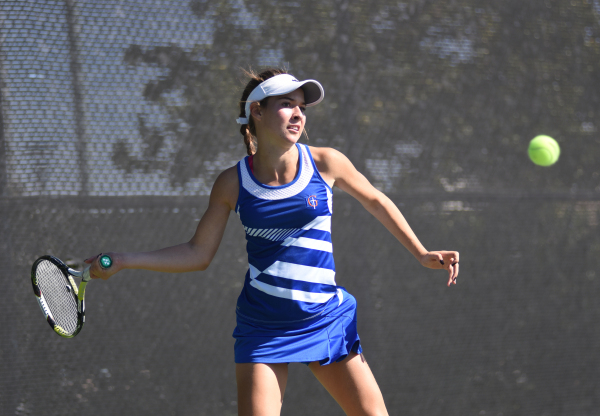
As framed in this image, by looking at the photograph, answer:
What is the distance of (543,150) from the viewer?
10.6ft

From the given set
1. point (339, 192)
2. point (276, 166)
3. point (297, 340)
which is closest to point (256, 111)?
point (276, 166)

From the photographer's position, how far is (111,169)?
2.53 meters

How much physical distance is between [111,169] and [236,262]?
68 cm

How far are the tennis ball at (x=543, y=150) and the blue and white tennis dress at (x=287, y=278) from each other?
182cm

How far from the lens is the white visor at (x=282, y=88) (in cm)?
185

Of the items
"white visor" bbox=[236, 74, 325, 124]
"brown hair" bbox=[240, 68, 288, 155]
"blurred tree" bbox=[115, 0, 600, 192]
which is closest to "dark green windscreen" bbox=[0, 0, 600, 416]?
"blurred tree" bbox=[115, 0, 600, 192]

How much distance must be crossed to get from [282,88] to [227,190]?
36 cm

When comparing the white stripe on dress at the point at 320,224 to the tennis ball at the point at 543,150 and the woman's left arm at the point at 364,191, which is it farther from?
the tennis ball at the point at 543,150

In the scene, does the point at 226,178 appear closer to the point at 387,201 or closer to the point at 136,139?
the point at 387,201

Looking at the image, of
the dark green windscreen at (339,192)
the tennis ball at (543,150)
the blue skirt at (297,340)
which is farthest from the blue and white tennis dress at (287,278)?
the tennis ball at (543,150)

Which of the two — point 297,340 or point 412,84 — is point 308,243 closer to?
point 297,340

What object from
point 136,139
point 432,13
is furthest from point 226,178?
point 432,13

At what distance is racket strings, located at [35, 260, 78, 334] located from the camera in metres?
1.94

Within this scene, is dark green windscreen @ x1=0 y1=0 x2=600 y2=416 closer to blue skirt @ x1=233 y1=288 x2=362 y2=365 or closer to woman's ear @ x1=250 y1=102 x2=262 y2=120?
woman's ear @ x1=250 y1=102 x2=262 y2=120
